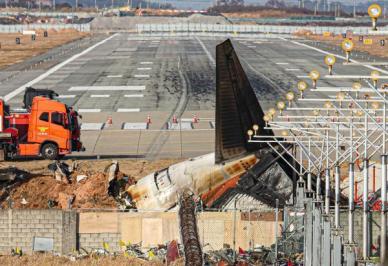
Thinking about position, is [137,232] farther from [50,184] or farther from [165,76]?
[165,76]

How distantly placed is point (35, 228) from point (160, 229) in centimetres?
495

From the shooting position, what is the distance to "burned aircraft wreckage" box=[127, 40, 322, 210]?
4491 cm

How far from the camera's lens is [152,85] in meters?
111

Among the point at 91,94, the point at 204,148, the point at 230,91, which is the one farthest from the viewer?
the point at 91,94

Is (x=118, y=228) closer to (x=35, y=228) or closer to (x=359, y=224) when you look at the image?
(x=35, y=228)

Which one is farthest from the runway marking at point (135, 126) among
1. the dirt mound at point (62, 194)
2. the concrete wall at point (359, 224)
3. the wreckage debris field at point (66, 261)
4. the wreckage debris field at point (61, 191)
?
the concrete wall at point (359, 224)

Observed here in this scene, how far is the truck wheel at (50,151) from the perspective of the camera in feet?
210

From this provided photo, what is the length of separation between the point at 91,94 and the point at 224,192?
5917cm

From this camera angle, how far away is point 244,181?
4516cm

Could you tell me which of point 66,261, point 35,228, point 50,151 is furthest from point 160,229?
point 50,151

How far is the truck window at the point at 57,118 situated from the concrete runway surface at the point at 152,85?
140 inches

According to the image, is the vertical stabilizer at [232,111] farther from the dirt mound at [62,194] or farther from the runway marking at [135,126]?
the runway marking at [135,126]

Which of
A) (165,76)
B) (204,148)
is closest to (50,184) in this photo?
(204,148)

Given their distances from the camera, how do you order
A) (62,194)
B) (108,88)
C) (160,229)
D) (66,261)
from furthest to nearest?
(108,88)
(62,194)
(160,229)
(66,261)
